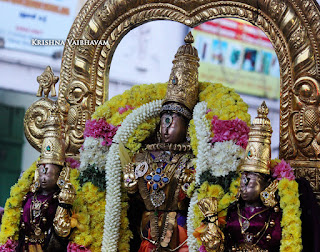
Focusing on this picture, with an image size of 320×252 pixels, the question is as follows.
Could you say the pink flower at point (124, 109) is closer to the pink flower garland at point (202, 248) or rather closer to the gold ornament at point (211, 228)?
the gold ornament at point (211, 228)

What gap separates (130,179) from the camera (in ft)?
19.2

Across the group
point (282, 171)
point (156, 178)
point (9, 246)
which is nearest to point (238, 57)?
point (156, 178)

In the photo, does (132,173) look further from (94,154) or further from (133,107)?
(133,107)

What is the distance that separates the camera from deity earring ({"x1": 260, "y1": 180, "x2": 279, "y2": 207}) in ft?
16.3

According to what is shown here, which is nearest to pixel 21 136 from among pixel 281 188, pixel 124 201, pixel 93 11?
pixel 93 11

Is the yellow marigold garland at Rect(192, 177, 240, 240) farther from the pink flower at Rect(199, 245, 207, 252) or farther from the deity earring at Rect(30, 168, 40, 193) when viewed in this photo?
the deity earring at Rect(30, 168, 40, 193)

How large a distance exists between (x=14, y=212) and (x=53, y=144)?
2.59ft

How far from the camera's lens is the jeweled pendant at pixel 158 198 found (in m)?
5.75

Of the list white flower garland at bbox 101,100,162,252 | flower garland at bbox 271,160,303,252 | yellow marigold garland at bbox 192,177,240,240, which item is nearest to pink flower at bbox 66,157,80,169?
white flower garland at bbox 101,100,162,252

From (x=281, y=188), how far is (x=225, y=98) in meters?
1.16

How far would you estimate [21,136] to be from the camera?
1054 cm

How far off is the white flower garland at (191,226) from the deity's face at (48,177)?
54.5 inches

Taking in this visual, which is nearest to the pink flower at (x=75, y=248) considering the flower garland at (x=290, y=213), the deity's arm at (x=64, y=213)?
the deity's arm at (x=64, y=213)

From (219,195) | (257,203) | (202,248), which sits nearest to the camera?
(257,203)
